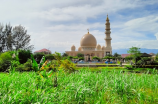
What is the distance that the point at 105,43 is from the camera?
127 ft

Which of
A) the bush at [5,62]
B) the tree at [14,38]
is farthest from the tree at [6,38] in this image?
the bush at [5,62]

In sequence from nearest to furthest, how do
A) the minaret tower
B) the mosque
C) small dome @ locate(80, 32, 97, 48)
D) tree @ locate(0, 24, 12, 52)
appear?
1. tree @ locate(0, 24, 12, 52)
2. the minaret tower
3. the mosque
4. small dome @ locate(80, 32, 97, 48)

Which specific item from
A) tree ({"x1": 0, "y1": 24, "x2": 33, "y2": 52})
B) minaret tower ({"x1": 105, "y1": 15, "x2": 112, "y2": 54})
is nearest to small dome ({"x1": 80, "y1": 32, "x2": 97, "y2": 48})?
minaret tower ({"x1": 105, "y1": 15, "x2": 112, "y2": 54})

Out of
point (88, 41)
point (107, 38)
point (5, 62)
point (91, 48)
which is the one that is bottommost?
point (5, 62)

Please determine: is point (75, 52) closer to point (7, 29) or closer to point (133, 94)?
point (7, 29)

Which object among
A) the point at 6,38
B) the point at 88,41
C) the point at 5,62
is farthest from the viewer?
the point at 88,41

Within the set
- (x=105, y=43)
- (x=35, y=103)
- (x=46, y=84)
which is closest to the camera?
(x=35, y=103)

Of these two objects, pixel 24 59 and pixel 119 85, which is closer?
pixel 119 85

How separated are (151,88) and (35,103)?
326 centimetres

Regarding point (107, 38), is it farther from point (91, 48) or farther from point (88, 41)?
point (91, 48)

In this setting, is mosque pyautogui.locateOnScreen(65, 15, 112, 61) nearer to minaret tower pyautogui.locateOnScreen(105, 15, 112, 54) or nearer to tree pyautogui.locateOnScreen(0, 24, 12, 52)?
minaret tower pyautogui.locateOnScreen(105, 15, 112, 54)

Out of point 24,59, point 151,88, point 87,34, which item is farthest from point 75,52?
point 151,88

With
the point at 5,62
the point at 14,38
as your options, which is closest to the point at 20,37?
the point at 14,38

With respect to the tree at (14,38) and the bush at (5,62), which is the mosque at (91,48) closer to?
the tree at (14,38)
